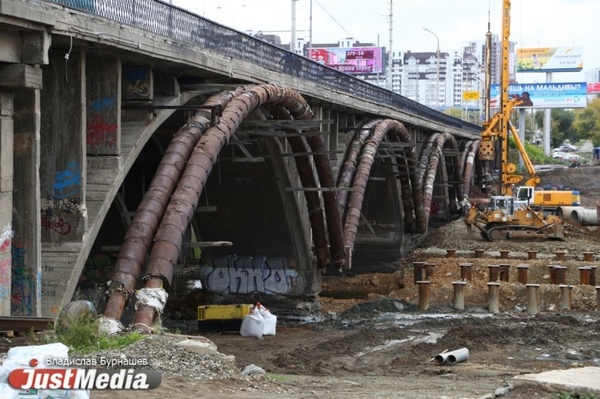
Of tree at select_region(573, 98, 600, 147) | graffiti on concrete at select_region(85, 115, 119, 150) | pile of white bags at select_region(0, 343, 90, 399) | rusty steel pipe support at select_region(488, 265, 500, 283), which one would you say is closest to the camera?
pile of white bags at select_region(0, 343, 90, 399)

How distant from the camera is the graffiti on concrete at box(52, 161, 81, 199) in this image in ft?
64.8

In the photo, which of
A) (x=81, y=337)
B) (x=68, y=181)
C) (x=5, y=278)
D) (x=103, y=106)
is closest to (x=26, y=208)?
(x=5, y=278)

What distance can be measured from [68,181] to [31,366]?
31.9 feet

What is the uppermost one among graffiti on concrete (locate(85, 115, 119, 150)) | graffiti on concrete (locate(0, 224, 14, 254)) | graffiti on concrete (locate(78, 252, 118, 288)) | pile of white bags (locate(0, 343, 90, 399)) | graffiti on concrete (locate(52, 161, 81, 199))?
graffiti on concrete (locate(85, 115, 119, 150))

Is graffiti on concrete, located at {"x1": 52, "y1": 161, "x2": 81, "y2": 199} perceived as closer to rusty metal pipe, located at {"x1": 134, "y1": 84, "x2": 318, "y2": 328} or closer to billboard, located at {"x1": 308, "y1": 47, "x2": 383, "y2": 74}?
rusty metal pipe, located at {"x1": 134, "y1": 84, "x2": 318, "y2": 328}

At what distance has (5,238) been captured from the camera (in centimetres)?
1695

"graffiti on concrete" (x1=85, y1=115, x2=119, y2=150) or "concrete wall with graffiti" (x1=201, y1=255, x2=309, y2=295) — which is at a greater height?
"graffiti on concrete" (x1=85, y1=115, x2=119, y2=150)

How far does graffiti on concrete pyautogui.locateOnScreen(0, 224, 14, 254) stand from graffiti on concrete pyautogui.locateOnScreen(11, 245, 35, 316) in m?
0.75

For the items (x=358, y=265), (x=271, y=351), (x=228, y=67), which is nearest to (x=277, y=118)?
(x=228, y=67)

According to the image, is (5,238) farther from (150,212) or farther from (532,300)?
(532,300)

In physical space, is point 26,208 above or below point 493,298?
above

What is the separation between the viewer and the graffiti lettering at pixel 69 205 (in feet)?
64.8

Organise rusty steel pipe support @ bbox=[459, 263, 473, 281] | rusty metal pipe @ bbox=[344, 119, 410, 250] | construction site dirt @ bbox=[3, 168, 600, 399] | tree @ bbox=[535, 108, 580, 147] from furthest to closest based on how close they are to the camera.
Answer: tree @ bbox=[535, 108, 580, 147], rusty steel pipe support @ bbox=[459, 263, 473, 281], rusty metal pipe @ bbox=[344, 119, 410, 250], construction site dirt @ bbox=[3, 168, 600, 399]

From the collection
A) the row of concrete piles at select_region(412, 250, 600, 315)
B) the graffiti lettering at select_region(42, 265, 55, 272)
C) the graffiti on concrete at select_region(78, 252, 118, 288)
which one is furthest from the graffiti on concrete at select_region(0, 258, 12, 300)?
the row of concrete piles at select_region(412, 250, 600, 315)
